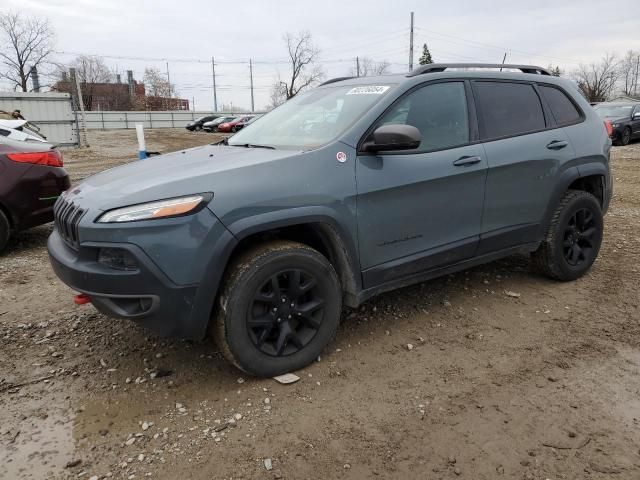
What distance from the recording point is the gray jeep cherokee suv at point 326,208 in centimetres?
254

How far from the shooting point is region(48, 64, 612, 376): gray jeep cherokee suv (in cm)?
254

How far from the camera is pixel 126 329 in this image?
11.7 ft

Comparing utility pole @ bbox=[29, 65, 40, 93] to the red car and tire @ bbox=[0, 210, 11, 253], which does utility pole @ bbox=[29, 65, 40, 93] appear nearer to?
the red car

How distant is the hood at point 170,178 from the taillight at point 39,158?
2523mm

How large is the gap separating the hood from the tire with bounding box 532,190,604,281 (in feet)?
7.94

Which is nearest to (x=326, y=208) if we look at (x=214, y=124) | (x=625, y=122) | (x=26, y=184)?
(x=26, y=184)

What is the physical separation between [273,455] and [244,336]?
0.66 meters

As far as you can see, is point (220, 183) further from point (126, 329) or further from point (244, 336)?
point (126, 329)

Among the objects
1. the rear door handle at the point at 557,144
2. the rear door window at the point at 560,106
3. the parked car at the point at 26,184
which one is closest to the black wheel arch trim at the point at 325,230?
the rear door handle at the point at 557,144

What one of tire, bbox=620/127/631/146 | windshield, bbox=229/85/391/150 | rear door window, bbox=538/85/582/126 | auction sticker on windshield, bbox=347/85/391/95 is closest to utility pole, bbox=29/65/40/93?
tire, bbox=620/127/631/146

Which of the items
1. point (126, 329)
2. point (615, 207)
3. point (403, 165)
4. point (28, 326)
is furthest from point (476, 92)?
point (615, 207)

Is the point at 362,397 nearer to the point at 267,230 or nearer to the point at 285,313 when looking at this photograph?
the point at 285,313

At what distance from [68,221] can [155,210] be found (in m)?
0.63

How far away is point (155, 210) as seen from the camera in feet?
8.20
